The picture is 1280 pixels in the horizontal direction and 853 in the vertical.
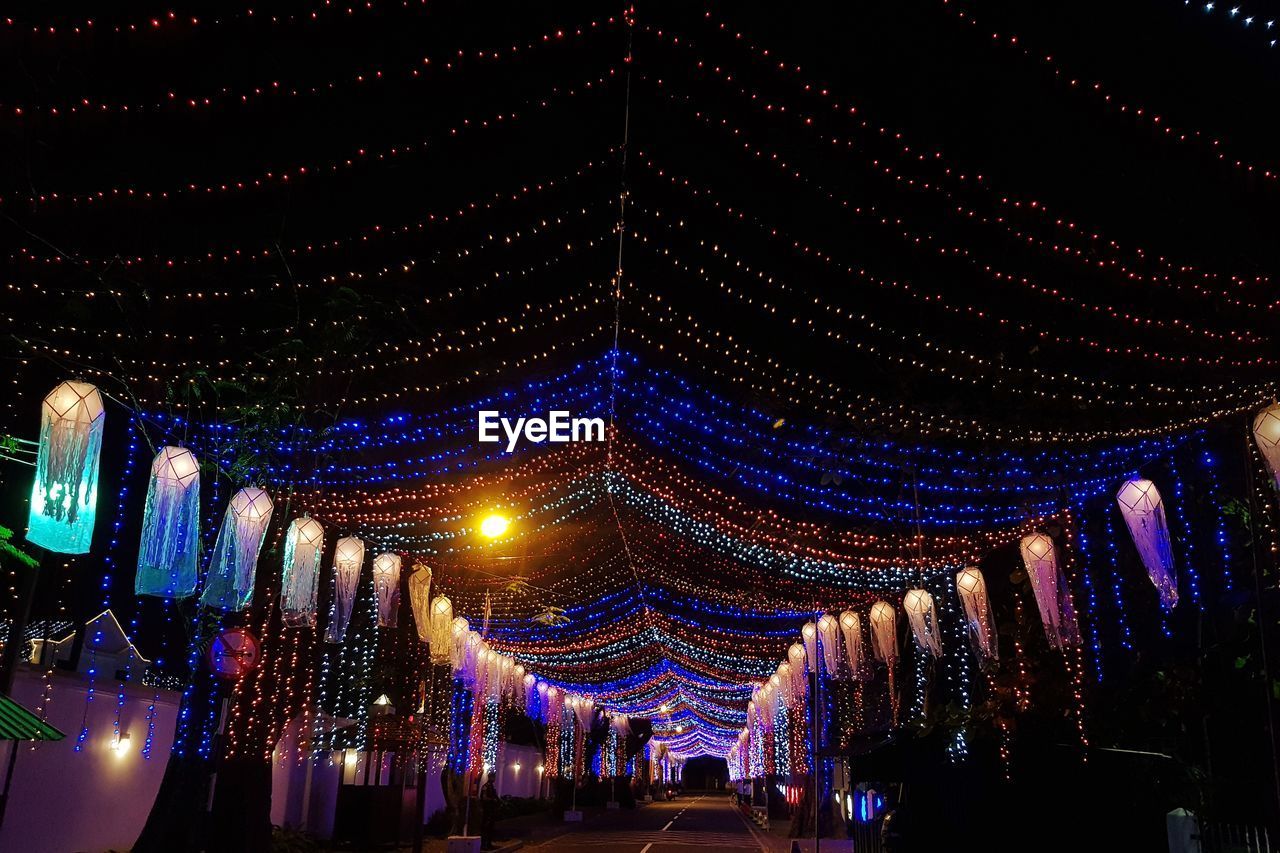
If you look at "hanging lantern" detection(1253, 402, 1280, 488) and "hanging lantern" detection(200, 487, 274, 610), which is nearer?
"hanging lantern" detection(1253, 402, 1280, 488)

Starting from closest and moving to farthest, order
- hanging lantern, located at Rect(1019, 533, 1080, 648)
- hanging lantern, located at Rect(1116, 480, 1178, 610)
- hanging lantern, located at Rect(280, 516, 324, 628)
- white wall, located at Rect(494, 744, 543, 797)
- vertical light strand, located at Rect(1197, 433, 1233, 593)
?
1. hanging lantern, located at Rect(1116, 480, 1178, 610)
2. vertical light strand, located at Rect(1197, 433, 1233, 593)
3. hanging lantern, located at Rect(280, 516, 324, 628)
4. hanging lantern, located at Rect(1019, 533, 1080, 648)
5. white wall, located at Rect(494, 744, 543, 797)

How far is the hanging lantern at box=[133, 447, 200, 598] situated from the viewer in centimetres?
707

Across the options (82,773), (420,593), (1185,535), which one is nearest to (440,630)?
(420,593)

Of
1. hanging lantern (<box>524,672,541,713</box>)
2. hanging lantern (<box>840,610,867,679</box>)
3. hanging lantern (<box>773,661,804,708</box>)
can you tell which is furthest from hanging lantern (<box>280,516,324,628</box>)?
hanging lantern (<box>524,672,541,713</box>)

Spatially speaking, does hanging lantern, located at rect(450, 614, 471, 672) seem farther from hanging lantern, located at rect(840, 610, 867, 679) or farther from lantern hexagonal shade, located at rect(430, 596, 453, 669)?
hanging lantern, located at rect(840, 610, 867, 679)

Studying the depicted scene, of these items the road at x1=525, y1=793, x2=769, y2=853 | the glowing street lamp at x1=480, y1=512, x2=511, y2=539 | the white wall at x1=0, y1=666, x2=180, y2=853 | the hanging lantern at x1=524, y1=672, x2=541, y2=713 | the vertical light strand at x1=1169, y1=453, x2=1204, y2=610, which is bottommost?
the road at x1=525, y1=793, x2=769, y2=853

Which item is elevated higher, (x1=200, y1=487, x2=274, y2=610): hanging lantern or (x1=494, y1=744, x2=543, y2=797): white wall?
(x1=200, y1=487, x2=274, y2=610): hanging lantern

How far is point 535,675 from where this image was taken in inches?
1369

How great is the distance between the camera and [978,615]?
12.5 meters

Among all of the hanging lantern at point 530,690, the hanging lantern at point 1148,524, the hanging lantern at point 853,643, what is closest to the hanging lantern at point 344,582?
the hanging lantern at point 1148,524

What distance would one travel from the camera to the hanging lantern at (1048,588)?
1046cm

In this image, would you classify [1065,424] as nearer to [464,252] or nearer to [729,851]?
[464,252]

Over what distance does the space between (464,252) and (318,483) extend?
183 inches

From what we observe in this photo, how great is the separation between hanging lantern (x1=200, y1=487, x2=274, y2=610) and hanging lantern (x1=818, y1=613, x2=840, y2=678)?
11992mm
